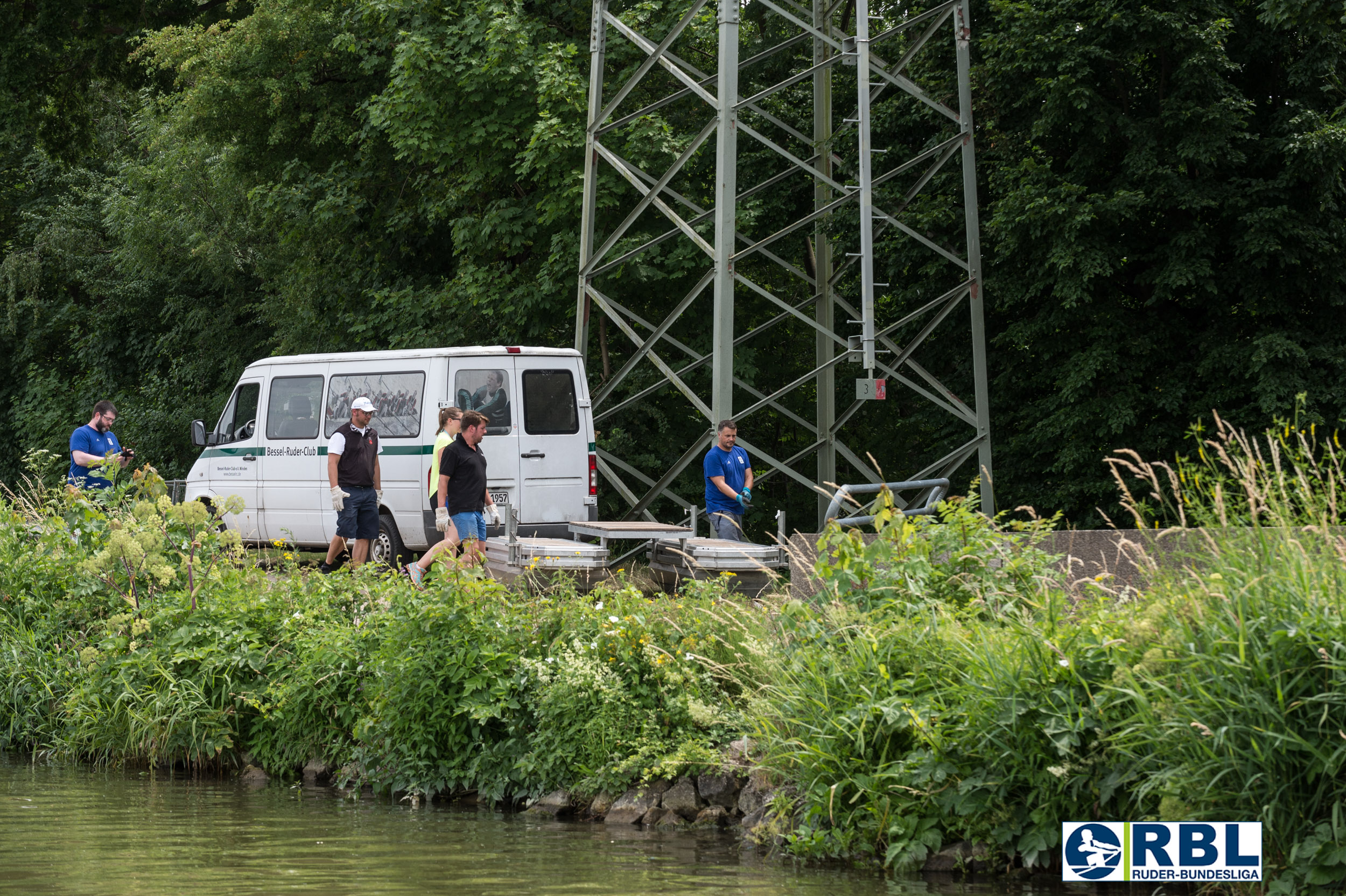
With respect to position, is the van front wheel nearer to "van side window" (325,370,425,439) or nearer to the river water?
"van side window" (325,370,425,439)

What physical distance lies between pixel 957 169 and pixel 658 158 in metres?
3.73

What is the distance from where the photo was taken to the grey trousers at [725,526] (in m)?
13.2

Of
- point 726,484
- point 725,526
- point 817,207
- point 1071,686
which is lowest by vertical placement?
point 1071,686

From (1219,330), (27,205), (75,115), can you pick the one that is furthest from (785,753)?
(27,205)

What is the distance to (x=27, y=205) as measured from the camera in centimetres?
3559

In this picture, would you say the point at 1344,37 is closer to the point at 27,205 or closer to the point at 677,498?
the point at 677,498

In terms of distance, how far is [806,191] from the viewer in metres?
Answer: 19.8

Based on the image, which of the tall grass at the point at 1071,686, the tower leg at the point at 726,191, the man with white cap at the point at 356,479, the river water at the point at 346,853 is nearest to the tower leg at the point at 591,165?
the tower leg at the point at 726,191

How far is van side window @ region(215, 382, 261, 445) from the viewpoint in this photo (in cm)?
1725

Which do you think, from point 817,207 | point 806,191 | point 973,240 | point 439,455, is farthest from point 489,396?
point 806,191

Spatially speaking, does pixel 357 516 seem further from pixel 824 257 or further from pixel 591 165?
pixel 824 257

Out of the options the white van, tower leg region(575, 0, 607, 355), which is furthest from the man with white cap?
tower leg region(575, 0, 607, 355)

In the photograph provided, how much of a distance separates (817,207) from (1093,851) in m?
13.2

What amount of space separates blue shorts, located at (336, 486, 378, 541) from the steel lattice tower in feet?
10.4
